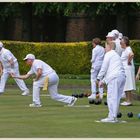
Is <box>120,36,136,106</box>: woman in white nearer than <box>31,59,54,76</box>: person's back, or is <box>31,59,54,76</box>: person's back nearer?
<box>31,59,54,76</box>: person's back

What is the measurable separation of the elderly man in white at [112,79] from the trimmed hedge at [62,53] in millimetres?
20423

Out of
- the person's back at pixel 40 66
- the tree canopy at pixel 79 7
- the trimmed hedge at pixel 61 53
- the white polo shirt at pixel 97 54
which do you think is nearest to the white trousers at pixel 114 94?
the person's back at pixel 40 66

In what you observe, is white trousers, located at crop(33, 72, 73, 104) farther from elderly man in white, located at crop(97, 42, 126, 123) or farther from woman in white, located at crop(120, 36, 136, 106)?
elderly man in white, located at crop(97, 42, 126, 123)

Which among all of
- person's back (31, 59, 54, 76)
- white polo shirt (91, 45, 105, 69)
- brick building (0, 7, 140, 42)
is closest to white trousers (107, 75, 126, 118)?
person's back (31, 59, 54, 76)

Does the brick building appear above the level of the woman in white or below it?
above

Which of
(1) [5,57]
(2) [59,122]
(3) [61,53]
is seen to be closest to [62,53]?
(3) [61,53]

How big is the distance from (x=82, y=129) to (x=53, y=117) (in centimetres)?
253

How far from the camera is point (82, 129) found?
49.7 feet

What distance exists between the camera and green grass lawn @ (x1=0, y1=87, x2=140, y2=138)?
47.0 feet

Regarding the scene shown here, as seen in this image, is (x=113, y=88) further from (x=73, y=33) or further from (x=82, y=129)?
(x=73, y=33)

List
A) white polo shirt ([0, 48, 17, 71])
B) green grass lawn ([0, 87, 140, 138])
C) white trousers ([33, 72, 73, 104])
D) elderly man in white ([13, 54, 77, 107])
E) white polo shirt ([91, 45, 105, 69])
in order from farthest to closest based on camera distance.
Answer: white polo shirt ([0, 48, 17, 71])
white polo shirt ([91, 45, 105, 69])
white trousers ([33, 72, 73, 104])
elderly man in white ([13, 54, 77, 107])
green grass lawn ([0, 87, 140, 138])

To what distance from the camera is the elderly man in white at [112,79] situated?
16.3 m

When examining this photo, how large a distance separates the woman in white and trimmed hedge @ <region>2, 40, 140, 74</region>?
50.6ft

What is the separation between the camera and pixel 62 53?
122 ft
